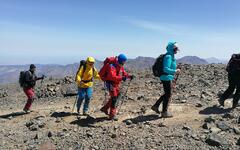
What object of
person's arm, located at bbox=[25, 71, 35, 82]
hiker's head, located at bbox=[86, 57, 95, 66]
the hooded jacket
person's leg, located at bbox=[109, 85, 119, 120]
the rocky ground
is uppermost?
hiker's head, located at bbox=[86, 57, 95, 66]

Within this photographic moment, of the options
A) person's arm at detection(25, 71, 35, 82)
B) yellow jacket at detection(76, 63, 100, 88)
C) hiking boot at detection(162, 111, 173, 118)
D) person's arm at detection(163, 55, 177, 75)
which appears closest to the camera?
person's arm at detection(163, 55, 177, 75)

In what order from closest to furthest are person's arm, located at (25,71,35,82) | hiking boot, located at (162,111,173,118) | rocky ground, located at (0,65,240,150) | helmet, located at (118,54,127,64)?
rocky ground, located at (0,65,240,150) < helmet, located at (118,54,127,64) < hiking boot, located at (162,111,173,118) < person's arm, located at (25,71,35,82)

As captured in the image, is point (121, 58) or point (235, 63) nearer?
point (121, 58)

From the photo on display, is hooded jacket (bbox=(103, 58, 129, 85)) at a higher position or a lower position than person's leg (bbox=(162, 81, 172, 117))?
higher

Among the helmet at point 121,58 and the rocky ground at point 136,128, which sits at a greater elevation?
the helmet at point 121,58

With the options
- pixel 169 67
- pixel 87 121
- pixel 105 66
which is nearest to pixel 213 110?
pixel 169 67

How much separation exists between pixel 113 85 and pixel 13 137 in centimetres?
379

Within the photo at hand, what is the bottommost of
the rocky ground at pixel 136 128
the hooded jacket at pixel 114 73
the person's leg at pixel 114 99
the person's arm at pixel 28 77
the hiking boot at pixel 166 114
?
the rocky ground at pixel 136 128

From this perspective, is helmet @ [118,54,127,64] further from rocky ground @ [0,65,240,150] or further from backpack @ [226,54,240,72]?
backpack @ [226,54,240,72]

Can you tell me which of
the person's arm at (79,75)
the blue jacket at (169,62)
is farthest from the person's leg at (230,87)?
the person's arm at (79,75)

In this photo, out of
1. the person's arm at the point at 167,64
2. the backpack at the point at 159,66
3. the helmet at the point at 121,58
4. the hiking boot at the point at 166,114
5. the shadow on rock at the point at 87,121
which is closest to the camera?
the person's arm at the point at 167,64

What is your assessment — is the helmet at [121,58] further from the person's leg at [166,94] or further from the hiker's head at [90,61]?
the person's leg at [166,94]

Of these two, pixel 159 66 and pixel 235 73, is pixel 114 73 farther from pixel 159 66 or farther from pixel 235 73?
pixel 235 73

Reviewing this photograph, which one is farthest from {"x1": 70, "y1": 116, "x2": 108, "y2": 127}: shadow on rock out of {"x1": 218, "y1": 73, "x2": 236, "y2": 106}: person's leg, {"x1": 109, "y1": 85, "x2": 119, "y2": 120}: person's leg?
{"x1": 218, "y1": 73, "x2": 236, "y2": 106}: person's leg
